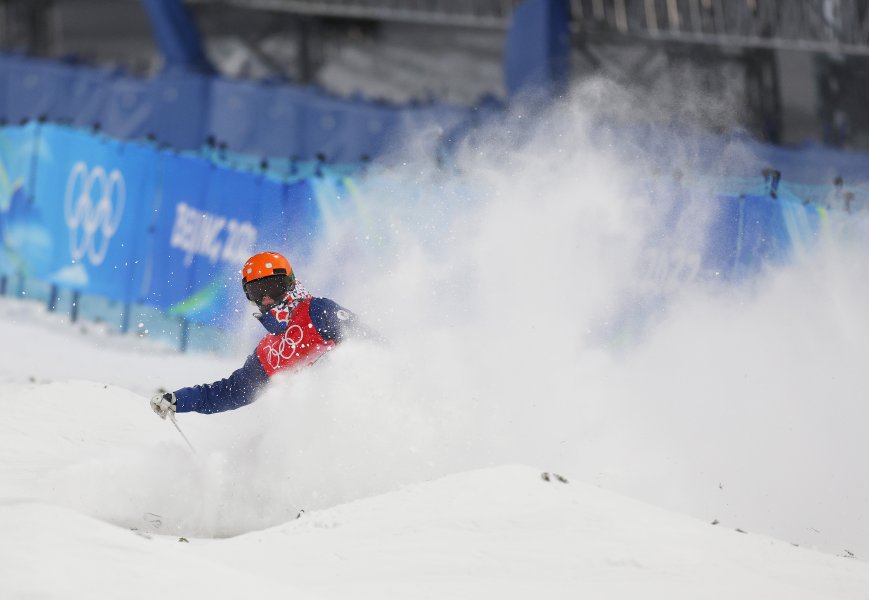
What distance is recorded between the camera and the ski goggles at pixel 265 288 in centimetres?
817

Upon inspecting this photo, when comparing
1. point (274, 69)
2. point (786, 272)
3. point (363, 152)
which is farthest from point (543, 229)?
point (274, 69)

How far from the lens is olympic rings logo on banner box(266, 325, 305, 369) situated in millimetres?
8352

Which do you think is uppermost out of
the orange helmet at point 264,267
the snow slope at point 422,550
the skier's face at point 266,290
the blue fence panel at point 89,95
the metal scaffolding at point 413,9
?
the metal scaffolding at point 413,9

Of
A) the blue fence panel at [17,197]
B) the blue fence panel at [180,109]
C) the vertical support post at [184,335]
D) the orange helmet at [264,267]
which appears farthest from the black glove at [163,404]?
the blue fence panel at [180,109]

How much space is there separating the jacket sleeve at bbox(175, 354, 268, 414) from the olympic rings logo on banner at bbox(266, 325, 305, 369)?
0.46 ft

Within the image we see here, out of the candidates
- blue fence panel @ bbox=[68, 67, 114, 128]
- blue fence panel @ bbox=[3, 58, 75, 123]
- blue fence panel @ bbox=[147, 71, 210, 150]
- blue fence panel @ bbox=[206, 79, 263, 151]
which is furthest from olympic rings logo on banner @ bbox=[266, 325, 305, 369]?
blue fence panel @ bbox=[3, 58, 75, 123]

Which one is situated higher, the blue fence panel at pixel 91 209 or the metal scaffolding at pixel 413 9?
the metal scaffolding at pixel 413 9

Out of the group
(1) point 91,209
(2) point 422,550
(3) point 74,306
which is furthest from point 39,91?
(2) point 422,550

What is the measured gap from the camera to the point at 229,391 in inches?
329

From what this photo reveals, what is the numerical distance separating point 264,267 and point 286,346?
0.56 m

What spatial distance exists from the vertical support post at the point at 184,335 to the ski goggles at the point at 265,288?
19.2 feet

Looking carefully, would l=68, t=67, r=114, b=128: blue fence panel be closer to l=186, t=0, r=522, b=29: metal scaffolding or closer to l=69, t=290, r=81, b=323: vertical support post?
l=69, t=290, r=81, b=323: vertical support post

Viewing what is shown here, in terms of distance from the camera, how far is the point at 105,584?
510 cm

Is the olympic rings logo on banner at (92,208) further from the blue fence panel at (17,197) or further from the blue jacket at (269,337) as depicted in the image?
the blue jacket at (269,337)
